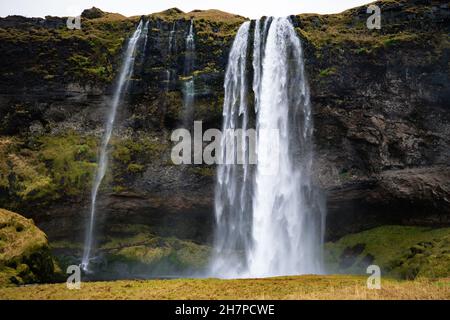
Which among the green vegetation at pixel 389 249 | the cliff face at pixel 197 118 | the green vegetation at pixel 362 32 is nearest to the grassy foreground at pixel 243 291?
the green vegetation at pixel 389 249

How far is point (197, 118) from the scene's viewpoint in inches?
1777

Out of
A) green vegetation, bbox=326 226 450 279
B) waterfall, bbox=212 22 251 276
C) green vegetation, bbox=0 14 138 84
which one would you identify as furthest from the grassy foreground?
green vegetation, bbox=0 14 138 84

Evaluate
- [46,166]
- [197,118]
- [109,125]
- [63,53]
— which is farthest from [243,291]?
[63,53]

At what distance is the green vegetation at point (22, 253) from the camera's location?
25.5 metres

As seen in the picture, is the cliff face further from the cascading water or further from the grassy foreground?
the grassy foreground

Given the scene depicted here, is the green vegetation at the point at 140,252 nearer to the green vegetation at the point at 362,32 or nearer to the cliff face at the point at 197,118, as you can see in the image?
the cliff face at the point at 197,118

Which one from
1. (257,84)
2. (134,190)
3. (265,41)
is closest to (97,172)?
(134,190)

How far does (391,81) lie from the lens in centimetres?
4259

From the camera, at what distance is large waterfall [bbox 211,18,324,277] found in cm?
3997

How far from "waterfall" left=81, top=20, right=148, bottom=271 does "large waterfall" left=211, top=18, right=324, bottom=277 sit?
10.5 meters

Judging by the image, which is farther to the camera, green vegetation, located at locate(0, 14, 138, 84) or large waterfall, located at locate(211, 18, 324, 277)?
green vegetation, located at locate(0, 14, 138, 84)

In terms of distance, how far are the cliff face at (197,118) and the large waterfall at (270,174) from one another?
134cm

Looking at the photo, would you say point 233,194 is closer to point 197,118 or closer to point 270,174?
point 270,174

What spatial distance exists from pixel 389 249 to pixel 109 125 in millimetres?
28720
